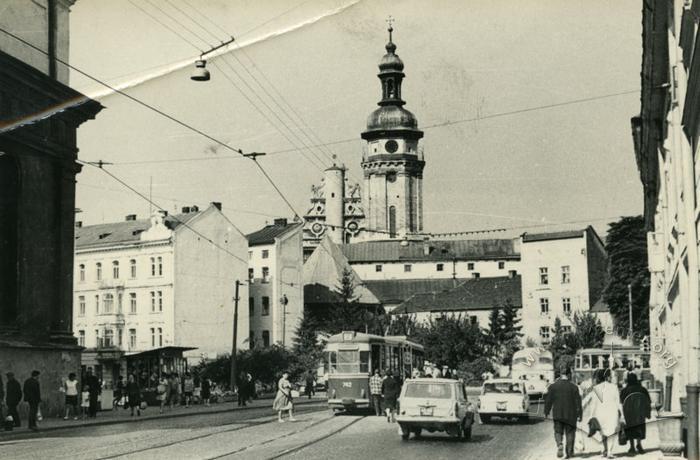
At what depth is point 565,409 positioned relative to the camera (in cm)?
1895

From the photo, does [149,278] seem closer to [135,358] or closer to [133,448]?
[135,358]

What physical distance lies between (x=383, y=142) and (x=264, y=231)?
54.4m

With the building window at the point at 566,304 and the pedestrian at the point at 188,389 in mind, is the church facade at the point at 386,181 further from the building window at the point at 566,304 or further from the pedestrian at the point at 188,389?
the pedestrian at the point at 188,389

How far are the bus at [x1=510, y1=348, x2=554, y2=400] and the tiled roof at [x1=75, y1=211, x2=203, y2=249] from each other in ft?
120

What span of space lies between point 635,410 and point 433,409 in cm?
479

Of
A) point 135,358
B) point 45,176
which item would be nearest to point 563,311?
point 135,358

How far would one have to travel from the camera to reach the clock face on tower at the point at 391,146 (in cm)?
15625

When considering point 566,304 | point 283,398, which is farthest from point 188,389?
point 566,304

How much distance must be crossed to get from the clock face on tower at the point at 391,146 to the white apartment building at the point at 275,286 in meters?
55.0

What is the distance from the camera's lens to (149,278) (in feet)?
270

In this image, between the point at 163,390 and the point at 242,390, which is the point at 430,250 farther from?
the point at 163,390

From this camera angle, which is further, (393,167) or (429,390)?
(393,167)

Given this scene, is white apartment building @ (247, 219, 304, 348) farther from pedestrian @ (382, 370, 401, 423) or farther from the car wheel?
the car wheel

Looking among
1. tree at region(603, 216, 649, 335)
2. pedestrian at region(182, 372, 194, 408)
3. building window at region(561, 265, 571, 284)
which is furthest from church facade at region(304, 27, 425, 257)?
pedestrian at region(182, 372, 194, 408)
